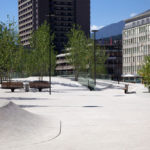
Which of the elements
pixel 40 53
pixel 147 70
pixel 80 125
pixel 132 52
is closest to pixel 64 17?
pixel 132 52

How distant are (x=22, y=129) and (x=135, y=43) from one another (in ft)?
433

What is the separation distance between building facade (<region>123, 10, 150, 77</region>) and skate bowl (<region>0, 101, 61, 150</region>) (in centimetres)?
11983

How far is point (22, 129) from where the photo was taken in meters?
12.9

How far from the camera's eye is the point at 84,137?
12156 millimetres

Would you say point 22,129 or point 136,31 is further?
point 136,31

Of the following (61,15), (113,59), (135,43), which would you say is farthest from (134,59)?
(61,15)

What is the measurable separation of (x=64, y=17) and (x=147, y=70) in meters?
134

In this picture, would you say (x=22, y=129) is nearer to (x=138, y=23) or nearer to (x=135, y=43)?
(x=138, y=23)

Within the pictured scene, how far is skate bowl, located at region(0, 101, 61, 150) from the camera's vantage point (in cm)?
1132

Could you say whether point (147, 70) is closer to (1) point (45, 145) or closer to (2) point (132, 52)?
(1) point (45, 145)

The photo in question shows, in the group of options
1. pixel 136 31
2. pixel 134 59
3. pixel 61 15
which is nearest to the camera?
pixel 136 31

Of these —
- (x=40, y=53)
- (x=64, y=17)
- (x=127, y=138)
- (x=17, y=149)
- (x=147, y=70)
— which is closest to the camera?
(x=17, y=149)

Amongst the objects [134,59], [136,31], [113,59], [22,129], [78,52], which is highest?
[136,31]

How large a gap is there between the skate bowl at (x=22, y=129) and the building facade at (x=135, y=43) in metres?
120
